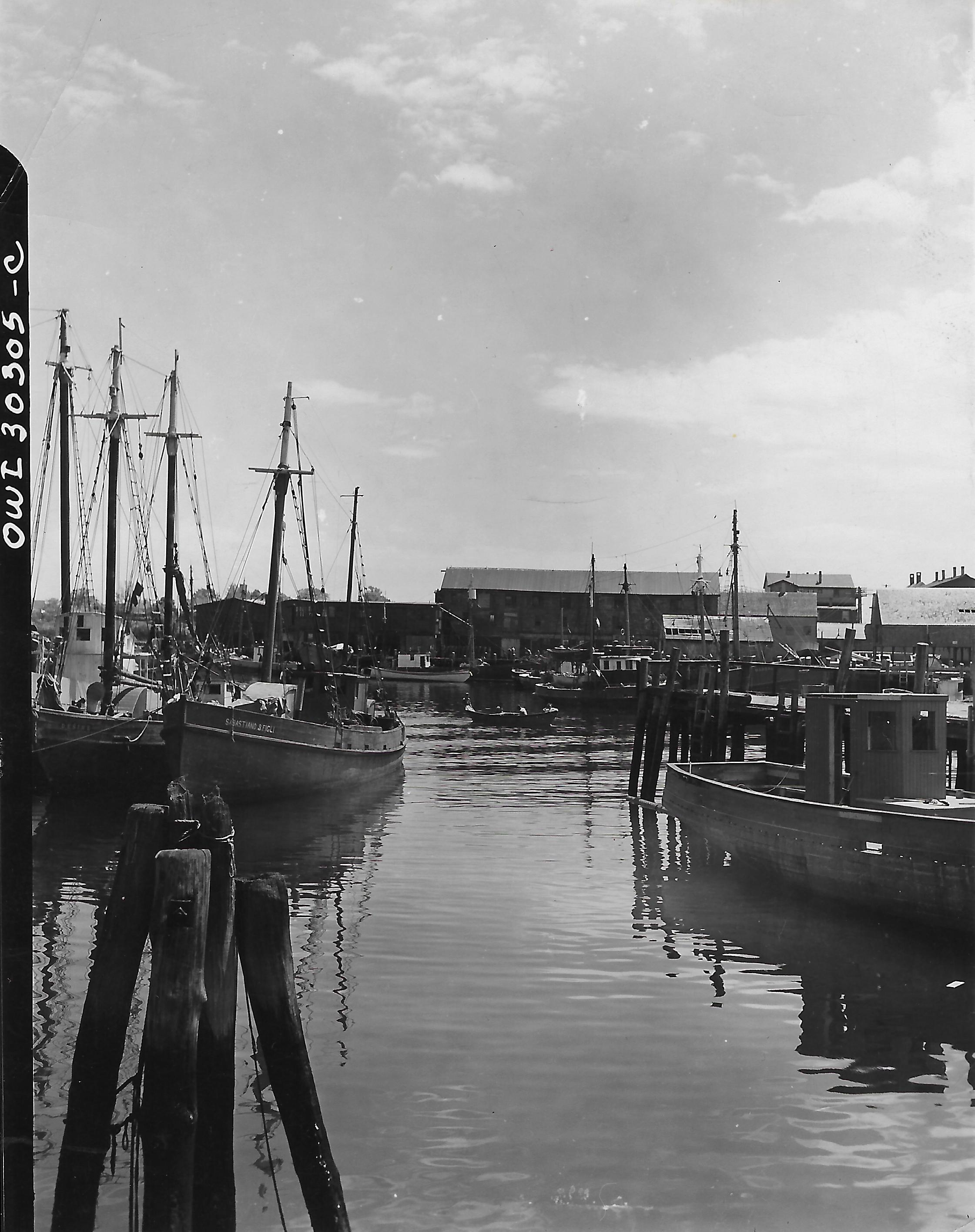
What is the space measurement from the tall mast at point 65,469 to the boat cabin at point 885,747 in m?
22.9

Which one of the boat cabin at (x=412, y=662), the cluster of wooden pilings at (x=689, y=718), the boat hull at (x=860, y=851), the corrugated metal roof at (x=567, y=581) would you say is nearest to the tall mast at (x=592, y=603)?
the corrugated metal roof at (x=567, y=581)

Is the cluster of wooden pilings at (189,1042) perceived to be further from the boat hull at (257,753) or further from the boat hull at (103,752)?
the boat hull at (103,752)

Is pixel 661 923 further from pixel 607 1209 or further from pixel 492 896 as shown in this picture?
pixel 607 1209

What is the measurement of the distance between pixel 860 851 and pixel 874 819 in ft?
2.04

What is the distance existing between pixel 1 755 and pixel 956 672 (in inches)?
2910

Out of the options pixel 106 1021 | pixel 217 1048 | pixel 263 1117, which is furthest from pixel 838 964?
pixel 106 1021

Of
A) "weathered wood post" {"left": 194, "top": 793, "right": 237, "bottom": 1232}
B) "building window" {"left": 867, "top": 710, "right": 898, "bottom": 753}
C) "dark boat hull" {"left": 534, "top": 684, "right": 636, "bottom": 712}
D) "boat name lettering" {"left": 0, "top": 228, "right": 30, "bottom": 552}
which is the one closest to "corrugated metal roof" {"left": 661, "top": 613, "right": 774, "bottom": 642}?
"dark boat hull" {"left": 534, "top": 684, "right": 636, "bottom": 712}

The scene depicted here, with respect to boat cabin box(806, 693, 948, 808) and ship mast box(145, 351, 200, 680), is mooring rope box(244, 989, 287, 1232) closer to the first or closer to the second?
boat cabin box(806, 693, 948, 808)

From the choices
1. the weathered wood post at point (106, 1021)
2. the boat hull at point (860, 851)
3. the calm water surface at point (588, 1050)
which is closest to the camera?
the weathered wood post at point (106, 1021)

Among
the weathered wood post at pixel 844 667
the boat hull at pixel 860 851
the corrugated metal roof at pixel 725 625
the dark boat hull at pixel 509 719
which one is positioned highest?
the corrugated metal roof at pixel 725 625

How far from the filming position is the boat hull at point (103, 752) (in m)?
24.3

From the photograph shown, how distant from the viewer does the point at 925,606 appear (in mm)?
86562

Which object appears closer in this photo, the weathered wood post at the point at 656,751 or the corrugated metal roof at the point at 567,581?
the weathered wood post at the point at 656,751

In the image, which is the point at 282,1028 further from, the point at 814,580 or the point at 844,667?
the point at 814,580
